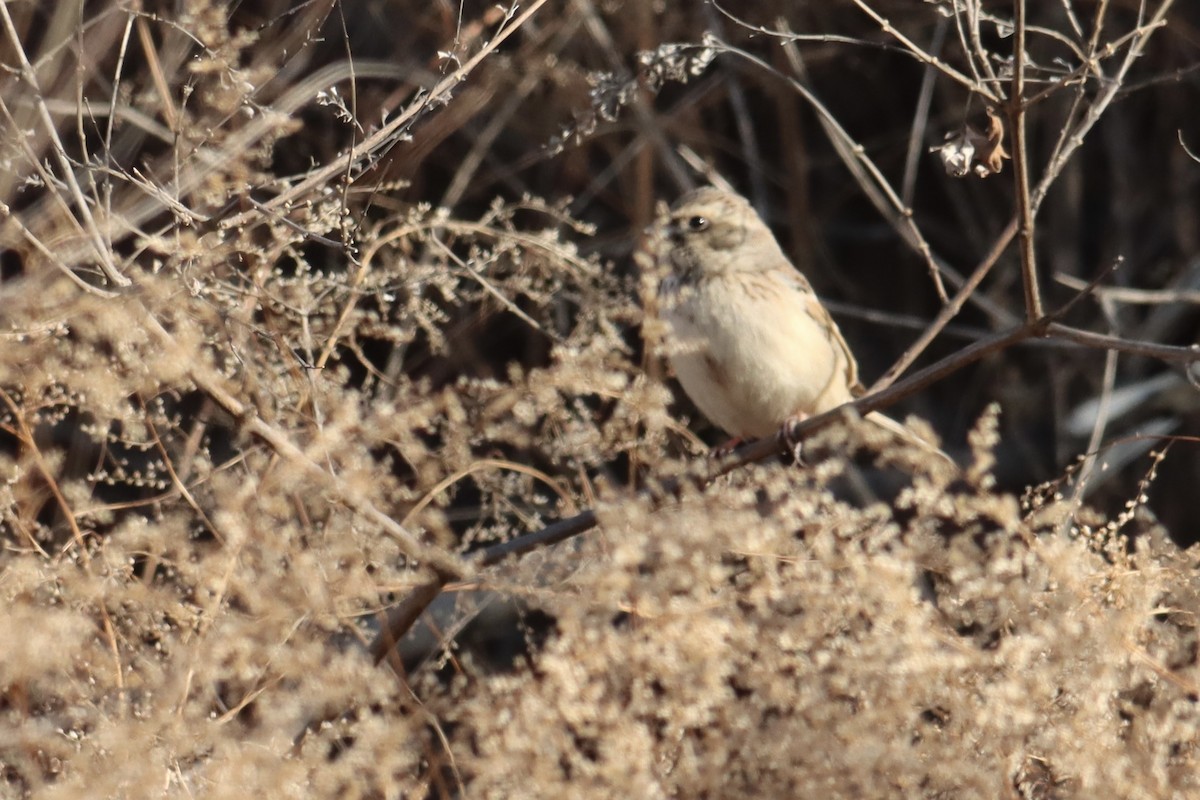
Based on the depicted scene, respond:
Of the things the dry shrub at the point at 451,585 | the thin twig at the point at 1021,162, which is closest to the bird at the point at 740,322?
the dry shrub at the point at 451,585

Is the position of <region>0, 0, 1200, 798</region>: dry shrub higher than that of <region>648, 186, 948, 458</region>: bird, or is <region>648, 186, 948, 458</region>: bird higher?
<region>0, 0, 1200, 798</region>: dry shrub

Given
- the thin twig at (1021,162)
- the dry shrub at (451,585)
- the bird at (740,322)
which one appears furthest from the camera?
the bird at (740,322)

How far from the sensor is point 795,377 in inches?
153

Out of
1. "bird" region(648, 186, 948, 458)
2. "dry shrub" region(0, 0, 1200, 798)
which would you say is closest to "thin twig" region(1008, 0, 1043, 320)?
"dry shrub" region(0, 0, 1200, 798)

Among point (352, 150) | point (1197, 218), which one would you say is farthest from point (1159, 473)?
point (352, 150)

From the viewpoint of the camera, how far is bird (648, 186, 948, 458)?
3783 millimetres

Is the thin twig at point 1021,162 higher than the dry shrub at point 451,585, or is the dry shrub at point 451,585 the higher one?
the thin twig at point 1021,162

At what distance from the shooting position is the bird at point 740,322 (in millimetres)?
3783

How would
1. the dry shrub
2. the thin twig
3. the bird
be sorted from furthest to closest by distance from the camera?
the bird, the thin twig, the dry shrub

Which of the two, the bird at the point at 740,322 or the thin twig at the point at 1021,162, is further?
the bird at the point at 740,322

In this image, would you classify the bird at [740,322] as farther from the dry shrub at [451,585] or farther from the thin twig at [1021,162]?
the thin twig at [1021,162]

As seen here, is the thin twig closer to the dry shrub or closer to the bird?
the dry shrub

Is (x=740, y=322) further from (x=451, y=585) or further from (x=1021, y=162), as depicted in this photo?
(x=1021, y=162)

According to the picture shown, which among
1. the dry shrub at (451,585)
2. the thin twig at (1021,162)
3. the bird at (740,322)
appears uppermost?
the thin twig at (1021,162)
